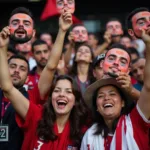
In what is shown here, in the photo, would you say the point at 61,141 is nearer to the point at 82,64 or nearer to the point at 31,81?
the point at 31,81

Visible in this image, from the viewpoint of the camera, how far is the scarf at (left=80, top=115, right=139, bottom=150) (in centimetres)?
343

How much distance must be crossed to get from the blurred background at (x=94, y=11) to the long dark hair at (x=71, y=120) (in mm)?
8058

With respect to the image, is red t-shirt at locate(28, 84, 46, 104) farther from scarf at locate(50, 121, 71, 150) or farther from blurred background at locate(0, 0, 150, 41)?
blurred background at locate(0, 0, 150, 41)

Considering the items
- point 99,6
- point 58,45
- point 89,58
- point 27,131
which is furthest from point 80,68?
point 99,6

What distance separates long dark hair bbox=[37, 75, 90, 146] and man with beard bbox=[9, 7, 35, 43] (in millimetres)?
489

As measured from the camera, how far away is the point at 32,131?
3.88 m

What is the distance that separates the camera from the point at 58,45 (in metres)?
4.16

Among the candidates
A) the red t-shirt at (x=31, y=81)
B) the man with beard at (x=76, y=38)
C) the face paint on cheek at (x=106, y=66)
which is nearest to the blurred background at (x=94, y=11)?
the man with beard at (x=76, y=38)

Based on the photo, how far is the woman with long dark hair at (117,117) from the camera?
3406 mm

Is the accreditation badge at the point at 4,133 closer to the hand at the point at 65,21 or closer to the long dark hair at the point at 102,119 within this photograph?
the long dark hair at the point at 102,119

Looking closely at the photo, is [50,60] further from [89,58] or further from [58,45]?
[89,58]

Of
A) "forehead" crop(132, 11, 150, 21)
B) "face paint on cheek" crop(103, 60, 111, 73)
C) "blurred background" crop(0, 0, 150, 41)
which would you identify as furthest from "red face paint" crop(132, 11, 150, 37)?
"blurred background" crop(0, 0, 150, 41)

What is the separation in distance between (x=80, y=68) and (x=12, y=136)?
1929mm

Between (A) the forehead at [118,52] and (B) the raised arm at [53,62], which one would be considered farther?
(B) the raised arm at [53,62]
